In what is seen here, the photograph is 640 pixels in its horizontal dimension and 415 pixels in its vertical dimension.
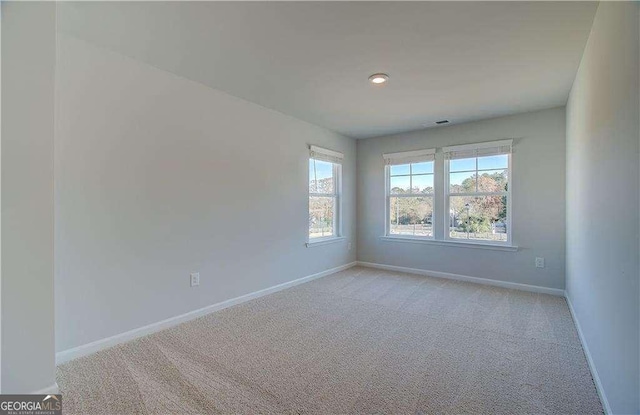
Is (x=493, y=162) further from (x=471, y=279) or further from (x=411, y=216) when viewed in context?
(x=471, y=279)

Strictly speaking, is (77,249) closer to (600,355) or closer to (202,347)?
(202,347)

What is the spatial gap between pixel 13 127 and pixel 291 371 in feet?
7.15

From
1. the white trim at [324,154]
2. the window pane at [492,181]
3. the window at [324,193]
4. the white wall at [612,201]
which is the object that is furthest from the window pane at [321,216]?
the white wall at [612,201]

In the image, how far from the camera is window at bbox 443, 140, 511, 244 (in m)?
4.27

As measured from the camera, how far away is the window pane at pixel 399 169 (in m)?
5.19

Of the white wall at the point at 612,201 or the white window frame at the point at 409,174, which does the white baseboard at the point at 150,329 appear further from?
the white wall at the point at 612,201

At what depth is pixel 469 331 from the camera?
2787mm

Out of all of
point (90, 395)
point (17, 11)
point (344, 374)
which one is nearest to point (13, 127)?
point (17, 11)

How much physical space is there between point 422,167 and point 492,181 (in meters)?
1.07

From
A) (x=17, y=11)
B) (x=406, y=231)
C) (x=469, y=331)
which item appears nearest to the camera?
(x=17, y=11)

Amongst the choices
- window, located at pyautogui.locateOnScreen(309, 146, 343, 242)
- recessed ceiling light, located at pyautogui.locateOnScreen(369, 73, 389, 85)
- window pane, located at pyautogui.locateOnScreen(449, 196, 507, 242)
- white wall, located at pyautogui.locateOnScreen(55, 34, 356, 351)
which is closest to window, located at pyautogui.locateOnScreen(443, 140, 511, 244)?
window pane, located at pyautogui.locateOnScreen(449, 196, 507, 242)

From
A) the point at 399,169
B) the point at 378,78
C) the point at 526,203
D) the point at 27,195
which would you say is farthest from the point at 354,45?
the point at 526,203

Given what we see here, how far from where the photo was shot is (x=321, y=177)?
16.2 ft

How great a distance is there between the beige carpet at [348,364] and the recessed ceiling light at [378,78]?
7.95 ft
